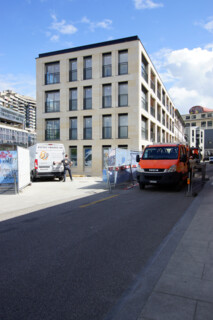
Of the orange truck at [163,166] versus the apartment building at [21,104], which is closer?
the orange truck at [163,166]

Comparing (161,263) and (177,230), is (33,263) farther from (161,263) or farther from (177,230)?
(177,230)

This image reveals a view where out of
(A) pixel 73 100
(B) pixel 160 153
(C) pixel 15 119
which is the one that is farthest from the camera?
(C) pixel 15 119

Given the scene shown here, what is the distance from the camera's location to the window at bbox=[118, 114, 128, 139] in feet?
80.6

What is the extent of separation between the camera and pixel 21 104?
164 meters

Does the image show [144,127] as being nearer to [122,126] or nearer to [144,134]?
[144,134]

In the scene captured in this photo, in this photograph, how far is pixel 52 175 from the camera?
626 inches

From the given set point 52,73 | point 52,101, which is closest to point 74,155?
point 52,101

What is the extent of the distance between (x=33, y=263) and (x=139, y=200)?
19.1ft

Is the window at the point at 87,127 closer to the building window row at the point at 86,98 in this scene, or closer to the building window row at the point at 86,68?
the building window row at the point at 86,98

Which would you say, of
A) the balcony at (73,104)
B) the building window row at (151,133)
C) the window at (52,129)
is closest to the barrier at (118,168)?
the building window row at (151,133)

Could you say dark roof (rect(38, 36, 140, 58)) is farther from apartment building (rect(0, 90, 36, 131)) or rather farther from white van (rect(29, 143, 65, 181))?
apartment building (rect(0, 90, 36, 131))

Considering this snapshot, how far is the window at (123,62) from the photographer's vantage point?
80.9ft

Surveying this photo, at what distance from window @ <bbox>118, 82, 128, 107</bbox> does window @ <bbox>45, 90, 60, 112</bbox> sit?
711 centimetres

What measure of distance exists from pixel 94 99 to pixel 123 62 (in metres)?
4.65
